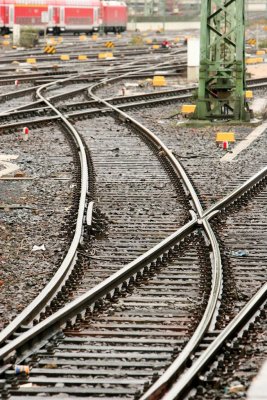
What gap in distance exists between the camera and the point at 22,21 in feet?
214

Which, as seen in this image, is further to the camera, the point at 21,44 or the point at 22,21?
the point at 22,21

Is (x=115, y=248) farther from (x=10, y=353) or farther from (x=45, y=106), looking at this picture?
(x=45, y=106)

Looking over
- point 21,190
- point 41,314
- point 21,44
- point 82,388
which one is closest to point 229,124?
point 21,190

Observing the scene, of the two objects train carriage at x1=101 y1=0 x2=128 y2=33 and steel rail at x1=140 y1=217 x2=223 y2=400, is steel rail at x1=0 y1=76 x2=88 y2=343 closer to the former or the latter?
steel rail at x1=140 y1=217 x2=223 y2=400

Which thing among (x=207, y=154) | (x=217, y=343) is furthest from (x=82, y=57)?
(x=217, y=343)

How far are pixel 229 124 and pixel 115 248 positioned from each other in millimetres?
11797

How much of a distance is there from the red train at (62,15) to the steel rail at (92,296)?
53.2m

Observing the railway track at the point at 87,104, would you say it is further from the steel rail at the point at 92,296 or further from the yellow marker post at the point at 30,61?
the yellow marker post at the point at 30,61

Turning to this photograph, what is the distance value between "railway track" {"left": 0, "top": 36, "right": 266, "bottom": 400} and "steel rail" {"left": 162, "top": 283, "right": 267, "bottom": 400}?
0.4 inches

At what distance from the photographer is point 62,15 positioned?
67812mm

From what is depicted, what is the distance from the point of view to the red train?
6431 centimetres

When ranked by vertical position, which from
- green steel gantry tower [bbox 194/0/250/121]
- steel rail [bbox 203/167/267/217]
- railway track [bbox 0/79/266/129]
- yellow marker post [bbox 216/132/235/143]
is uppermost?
green steel gantry tower [bbox 194/0/250/121]

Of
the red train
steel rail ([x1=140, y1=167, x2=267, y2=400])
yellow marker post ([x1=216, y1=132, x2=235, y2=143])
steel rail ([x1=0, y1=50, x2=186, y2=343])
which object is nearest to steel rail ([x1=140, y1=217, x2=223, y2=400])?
steel rail ([x1=140, y1=167, x2=267, y2=400])

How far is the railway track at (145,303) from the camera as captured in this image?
7172 millimetres
